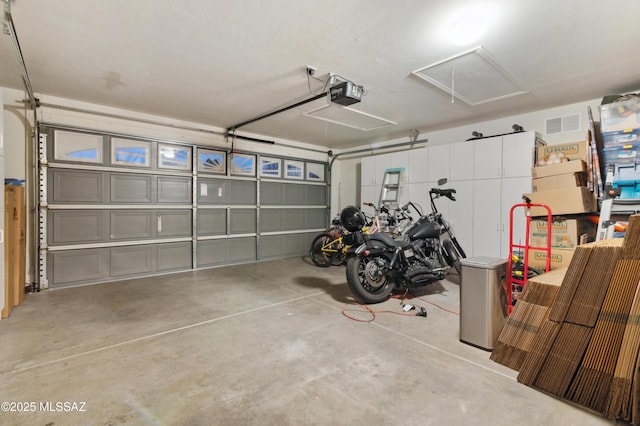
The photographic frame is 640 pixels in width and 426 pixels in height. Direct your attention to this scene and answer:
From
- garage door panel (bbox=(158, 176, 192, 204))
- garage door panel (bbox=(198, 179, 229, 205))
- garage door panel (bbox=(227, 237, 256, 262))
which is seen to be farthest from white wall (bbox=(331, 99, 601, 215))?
garage door panel (bbox=(158, 176, 192, 204))

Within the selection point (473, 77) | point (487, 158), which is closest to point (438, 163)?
point (487, 158)

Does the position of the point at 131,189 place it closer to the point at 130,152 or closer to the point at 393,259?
the point at 130,152

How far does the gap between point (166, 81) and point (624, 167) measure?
549cm

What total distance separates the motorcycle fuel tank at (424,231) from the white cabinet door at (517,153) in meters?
1.52

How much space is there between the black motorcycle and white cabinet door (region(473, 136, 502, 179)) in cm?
107

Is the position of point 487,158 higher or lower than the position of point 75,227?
higher

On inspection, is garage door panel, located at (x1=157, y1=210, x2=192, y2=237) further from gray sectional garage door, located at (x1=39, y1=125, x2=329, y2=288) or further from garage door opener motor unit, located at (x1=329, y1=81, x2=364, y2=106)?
garage door opener motor unit, located at (x1=329, y1=81, x2=364, y2=106)

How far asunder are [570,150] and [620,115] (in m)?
0.57

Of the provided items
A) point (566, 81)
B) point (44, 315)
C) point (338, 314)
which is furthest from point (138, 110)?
point (566, 81)

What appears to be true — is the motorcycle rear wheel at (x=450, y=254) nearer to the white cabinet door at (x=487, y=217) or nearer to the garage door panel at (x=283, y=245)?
the white cabinet door at (x=487, y=217)

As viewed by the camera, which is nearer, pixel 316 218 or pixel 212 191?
pixel 212 191

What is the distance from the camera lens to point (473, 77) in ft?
10.8

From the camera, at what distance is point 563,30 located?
2371 mm

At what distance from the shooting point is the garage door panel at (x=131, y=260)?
450 centimetres
